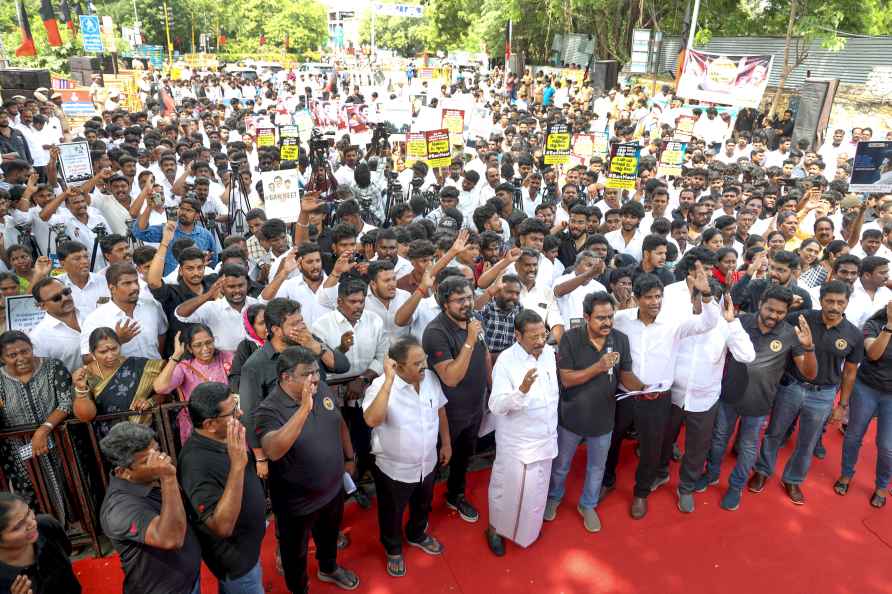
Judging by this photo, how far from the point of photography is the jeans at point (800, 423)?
14.4ft

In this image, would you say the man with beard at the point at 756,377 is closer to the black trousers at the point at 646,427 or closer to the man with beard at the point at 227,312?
the black trousers at the point at 646,427

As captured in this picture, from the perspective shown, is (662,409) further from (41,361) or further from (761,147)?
(761,147)

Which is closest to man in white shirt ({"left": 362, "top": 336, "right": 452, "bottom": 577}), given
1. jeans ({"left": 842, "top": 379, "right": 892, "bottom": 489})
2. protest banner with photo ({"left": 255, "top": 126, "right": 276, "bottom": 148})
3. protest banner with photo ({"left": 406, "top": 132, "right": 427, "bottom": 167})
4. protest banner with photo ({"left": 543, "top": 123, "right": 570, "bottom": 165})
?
jeans ({"left": 842, "top": 379, "right": 892, "bottom": 489})

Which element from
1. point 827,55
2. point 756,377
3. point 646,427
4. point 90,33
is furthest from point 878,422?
point 90,33

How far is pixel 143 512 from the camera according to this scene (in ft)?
7.92

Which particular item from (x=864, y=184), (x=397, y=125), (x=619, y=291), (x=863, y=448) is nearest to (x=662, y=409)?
(x=619, y=291)

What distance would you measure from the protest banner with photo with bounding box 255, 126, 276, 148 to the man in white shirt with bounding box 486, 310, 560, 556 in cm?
721

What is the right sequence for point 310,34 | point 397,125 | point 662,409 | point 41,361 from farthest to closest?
point 310,34
point 397,125
point 662,409
point 41,361

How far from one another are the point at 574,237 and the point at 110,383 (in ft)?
14.4

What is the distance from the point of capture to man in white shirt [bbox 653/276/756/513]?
4043 mm

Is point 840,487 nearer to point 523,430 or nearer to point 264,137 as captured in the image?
point 523,430

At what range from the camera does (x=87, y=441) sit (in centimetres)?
383

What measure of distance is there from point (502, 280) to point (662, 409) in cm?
143

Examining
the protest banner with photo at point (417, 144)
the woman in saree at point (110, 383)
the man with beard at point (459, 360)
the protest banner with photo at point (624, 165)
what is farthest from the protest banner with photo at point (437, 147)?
the woman in saree at point (110, 383)
